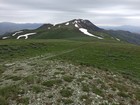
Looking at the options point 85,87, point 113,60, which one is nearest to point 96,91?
point 85,87

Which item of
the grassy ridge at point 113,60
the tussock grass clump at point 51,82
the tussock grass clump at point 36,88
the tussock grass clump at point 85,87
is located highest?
the tussock grass clump at point 51,82

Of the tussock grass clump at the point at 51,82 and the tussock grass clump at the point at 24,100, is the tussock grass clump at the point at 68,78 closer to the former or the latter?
the tussock grass clump at the point at 51,82

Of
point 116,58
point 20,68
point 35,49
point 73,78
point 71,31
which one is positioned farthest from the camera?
point 71,31

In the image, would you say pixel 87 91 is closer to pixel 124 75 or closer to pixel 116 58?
pixel 124 75

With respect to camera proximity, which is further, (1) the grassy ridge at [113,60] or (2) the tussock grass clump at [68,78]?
(1) the grassy ridge at [113,60]

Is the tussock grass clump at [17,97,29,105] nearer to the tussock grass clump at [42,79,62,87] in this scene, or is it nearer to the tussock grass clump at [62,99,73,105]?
the tussock grass clump at [62,99,73,105]

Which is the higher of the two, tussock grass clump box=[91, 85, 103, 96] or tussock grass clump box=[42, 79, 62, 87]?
tussock grass clump box=[42, 79, 62, 87]

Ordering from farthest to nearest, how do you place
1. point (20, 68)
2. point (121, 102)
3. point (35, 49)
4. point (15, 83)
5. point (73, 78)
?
point (35, 49) → point (20, 68) → point (73, 78) → point (15, 83) → point (121, 102)

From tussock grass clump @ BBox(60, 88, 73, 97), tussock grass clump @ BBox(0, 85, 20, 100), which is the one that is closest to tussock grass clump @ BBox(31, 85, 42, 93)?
tussock grass clump @ BBox(0, 85, 20, 100)

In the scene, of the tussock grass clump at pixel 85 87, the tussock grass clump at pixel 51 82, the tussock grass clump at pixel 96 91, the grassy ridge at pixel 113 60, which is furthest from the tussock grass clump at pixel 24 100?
the grassy ridge at pixel 113 60

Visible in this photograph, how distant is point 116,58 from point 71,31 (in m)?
116

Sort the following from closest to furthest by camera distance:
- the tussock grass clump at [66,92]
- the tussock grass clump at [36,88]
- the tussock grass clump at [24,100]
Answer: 1. the tussock grass clump at [24,100]
2. the tussock grass clump at [66,92]
3. the tussock grass clump at [36,88]

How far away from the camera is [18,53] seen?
2496 inches

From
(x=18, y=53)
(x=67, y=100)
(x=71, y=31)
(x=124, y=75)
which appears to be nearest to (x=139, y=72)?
(x=124, y=75)
